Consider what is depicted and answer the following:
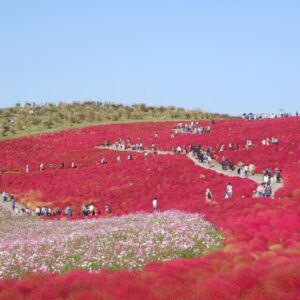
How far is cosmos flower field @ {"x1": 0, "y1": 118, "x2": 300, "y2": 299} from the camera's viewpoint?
37.3 ft

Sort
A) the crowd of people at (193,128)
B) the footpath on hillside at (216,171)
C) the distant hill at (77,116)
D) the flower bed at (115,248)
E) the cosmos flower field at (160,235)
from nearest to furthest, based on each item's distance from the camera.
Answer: the cosmos flower field at (160,235), the flower bed at (115,248), the footpath on hillside at (216,171), the crowd of people at (193,128), the distant hill at (77,116)

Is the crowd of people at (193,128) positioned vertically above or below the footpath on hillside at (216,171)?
above

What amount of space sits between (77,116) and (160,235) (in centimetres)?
7981

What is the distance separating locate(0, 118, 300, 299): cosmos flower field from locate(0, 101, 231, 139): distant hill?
33.8 metres

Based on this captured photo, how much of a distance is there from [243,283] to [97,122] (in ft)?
276

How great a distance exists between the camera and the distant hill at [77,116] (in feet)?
303

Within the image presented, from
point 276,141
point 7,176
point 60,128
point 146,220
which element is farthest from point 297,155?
point 60,128

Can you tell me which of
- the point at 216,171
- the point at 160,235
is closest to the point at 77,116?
the point at 216,171

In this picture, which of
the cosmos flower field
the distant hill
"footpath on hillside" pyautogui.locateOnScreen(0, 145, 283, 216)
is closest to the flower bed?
the cosmos flower field


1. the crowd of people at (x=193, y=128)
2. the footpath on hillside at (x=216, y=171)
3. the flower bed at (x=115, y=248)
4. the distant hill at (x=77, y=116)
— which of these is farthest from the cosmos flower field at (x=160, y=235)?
the distant hill at (x=77, y=116)

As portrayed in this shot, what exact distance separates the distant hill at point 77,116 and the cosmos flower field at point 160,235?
1333 inches

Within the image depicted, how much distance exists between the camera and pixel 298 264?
11.8 meters

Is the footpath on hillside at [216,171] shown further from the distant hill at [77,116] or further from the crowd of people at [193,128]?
the distant hill at [77,116]

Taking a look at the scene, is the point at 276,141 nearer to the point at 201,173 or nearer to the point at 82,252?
the point at 201,173
